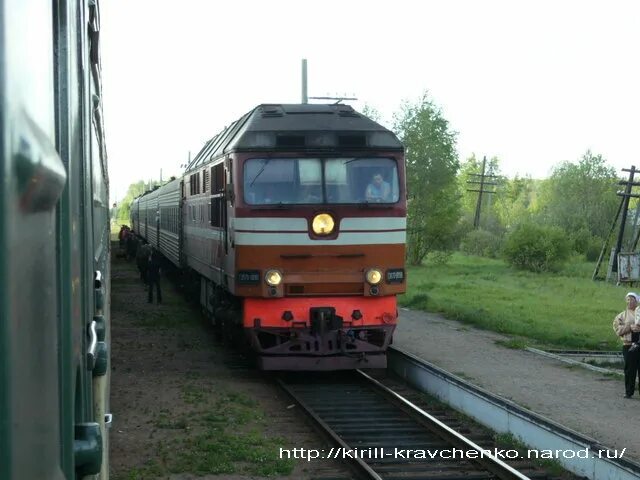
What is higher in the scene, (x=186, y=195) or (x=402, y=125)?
(x=402, y=125)

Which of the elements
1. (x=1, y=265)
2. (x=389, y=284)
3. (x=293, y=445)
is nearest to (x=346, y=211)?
(x=389, y=284)

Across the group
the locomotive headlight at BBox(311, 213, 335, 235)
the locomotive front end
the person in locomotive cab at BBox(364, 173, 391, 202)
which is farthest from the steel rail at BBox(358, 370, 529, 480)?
the person in locomotive cab at BBox(364, 173, 391, 202)

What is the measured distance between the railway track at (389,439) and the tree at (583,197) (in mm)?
52945

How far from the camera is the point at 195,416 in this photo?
10.3 meters

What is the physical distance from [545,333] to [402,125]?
3089 cm

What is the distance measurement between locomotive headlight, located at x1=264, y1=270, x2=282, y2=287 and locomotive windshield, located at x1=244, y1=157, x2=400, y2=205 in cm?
91

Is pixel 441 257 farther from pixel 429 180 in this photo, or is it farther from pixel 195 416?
pixel 195 416

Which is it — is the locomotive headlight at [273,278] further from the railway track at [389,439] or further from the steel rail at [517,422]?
the steel rail at [517,422]

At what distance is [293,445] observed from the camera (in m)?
9.16

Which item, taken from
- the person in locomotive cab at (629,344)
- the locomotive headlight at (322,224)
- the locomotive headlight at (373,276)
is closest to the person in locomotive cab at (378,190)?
the locomotive headlight at (322,224)

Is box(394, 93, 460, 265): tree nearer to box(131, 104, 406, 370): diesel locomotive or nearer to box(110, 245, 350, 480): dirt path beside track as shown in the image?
box(110, 245, 350, 480): dirt path beside track

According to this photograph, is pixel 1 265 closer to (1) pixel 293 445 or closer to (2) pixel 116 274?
(1) pixel 293 445

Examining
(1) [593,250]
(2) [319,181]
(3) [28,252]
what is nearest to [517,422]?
(2) [319,181]

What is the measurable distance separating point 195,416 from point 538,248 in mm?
36376
